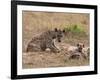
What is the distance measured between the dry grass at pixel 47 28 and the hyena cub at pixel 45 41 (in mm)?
38

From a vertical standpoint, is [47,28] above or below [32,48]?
above

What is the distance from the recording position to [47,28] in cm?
206

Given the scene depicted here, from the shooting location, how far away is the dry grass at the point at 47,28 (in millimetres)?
1989

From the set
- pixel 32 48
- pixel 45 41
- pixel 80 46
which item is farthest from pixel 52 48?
pixel 80 46

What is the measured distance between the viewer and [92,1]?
223 cm

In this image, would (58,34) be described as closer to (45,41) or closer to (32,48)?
(45,41)

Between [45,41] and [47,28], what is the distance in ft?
0.42

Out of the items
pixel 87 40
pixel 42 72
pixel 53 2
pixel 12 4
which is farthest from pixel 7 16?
pixel 87 40

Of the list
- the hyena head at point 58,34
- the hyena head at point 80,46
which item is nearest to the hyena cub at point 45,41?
the hyena head at point 58,34

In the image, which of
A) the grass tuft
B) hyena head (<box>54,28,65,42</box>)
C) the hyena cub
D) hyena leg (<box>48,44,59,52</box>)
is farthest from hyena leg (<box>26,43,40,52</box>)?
the grass tuft

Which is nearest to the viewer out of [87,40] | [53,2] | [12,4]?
[12,4]

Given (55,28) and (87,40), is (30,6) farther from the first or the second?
(87,40)

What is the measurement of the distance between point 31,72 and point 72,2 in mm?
802

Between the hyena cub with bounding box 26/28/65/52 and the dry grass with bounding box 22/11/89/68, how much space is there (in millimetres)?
38
